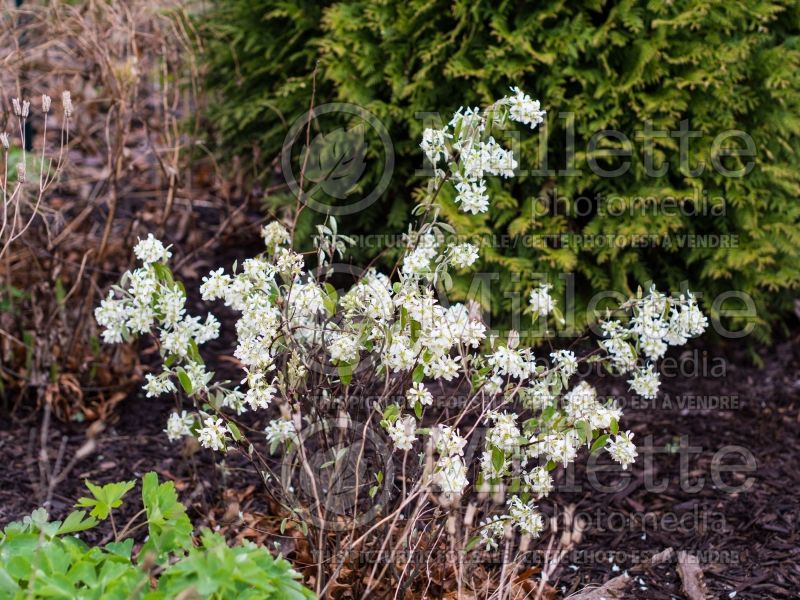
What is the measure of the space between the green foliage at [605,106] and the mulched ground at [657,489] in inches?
19.5

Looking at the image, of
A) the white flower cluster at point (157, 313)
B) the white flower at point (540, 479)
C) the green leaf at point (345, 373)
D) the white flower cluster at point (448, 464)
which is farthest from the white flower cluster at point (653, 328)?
the white flower cluster at point (157, 313)

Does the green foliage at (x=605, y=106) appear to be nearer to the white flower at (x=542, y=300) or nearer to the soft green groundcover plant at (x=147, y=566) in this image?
the white flower at (x=542, y=300)

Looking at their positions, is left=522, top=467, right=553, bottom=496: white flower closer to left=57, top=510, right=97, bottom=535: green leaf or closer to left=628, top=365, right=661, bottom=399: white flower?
left=628, top=365, right=661, bottom=399: white flower

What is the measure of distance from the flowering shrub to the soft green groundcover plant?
0.28 m

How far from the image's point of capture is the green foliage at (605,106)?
3.60 m

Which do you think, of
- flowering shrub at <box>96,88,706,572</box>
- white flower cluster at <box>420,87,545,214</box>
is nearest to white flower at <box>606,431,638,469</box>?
A: flowering shrub at <box>96,88,706,572</box>

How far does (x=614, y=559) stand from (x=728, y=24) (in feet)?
7.31

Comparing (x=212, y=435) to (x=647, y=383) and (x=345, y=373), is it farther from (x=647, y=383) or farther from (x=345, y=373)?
(x=647, y=383)

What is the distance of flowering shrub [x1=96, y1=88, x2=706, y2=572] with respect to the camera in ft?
7.27

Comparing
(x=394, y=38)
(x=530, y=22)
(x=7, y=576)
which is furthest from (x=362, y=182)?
(x=7, y=576)

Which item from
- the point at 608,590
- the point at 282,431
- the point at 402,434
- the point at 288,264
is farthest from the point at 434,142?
the point at 608,590

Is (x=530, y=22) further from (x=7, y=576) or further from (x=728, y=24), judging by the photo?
(x=7, y=576)

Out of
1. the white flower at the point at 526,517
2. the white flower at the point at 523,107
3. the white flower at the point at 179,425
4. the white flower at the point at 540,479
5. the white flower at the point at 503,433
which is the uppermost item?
the white flower at the point at 523,107

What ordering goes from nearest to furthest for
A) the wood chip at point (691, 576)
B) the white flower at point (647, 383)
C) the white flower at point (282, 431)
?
the white flower at point (282, 431)
the white flower at point (647, 383)
the wood chip at point (691, 576)
